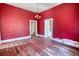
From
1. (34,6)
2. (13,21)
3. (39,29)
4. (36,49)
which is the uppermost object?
(34,6)

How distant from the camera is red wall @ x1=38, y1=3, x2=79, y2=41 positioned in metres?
2.09

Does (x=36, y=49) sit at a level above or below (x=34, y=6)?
below

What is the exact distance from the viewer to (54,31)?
226 centimetres

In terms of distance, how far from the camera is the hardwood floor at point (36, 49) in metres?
2.12

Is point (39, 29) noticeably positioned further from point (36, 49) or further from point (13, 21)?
point (13, 21)

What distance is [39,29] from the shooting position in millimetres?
2330

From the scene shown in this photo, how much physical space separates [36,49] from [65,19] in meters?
0.90

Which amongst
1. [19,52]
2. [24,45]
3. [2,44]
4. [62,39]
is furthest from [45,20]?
[2,44]

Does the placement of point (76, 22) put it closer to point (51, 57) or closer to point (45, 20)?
point (45, 20)

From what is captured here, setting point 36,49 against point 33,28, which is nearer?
point 36,49

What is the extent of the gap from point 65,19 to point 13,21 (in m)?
1.13

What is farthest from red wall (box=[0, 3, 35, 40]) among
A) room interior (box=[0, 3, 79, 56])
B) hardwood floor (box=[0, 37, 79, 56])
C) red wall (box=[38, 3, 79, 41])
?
red wall (box=[38, 3, 79, 41])

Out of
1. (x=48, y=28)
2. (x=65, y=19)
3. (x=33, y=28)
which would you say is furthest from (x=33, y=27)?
(x=65, y=19)

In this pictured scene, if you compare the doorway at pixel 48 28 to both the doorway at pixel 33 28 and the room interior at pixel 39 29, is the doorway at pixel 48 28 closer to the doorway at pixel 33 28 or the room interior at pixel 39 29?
the room interior at pixel 39 29
